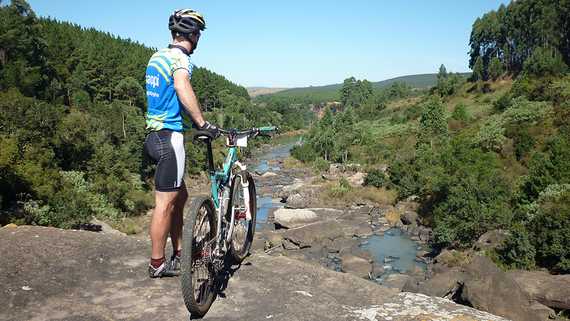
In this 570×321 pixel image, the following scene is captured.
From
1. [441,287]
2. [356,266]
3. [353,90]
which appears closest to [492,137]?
[356,266]

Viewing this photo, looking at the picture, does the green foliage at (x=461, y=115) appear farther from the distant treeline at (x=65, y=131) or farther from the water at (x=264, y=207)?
the distant treeline at (x=65, y=131)

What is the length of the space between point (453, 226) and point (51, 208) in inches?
1041

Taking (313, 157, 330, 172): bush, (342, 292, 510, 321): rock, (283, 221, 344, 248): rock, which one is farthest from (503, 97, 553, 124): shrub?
(342, 292, 510, 321): rock

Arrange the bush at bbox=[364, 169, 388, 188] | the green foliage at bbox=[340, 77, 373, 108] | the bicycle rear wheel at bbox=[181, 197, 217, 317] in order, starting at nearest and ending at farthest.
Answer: the bicycle rear wheel at bbox=[181, 197, 217, 317], the bush at bbox=[364, 169, 388, 188], the green foliage at bbox=[340, 77, 373, 108]

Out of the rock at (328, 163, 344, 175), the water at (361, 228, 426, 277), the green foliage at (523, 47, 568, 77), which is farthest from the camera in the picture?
the rock at (328, 163, 344, 175)

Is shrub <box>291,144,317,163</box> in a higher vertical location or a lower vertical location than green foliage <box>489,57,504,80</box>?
lower

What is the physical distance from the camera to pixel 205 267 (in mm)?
5078

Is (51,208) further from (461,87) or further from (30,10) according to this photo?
(461,87)

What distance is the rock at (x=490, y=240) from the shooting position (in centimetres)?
2678

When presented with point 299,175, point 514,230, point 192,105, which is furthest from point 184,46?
point 299,175

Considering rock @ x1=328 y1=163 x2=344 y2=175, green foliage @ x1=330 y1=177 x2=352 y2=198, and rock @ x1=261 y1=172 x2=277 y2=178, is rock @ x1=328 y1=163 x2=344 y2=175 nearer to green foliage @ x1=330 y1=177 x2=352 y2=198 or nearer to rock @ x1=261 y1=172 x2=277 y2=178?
rock @ x1=261 y1=172 x2=277 y2=178

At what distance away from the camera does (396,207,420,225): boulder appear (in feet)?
122

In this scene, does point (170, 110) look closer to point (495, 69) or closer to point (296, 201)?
point (296, 201)

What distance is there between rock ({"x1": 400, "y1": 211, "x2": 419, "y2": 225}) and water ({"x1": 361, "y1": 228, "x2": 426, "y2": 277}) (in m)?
1.68
